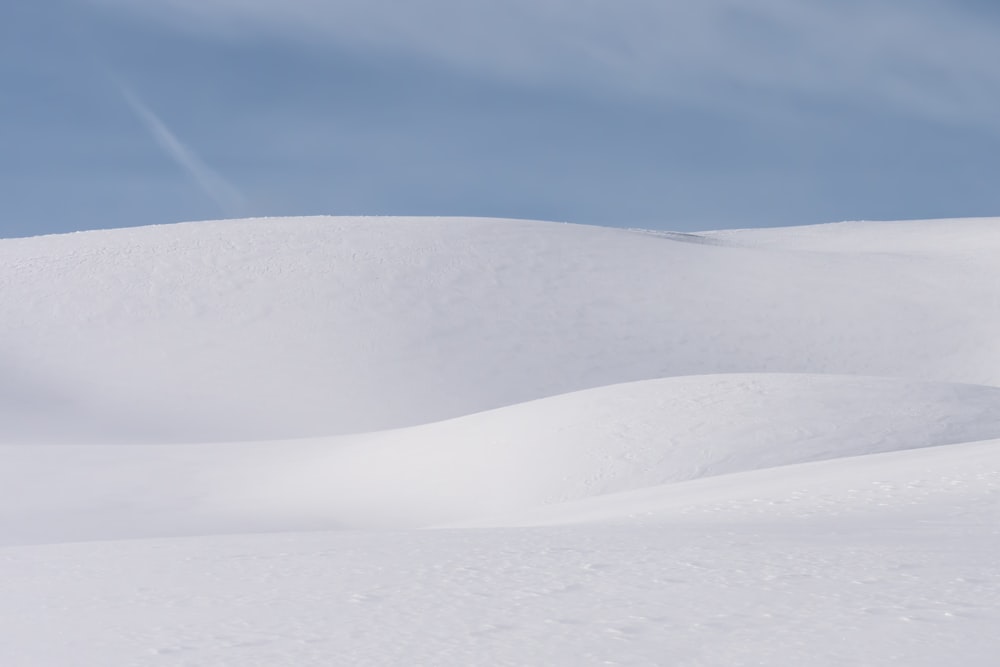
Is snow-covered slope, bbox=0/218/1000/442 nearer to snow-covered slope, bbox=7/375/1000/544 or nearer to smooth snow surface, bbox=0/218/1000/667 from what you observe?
smooth snow surface, bbox=0/218/1000/667

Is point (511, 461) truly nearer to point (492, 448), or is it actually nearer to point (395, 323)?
point (492, 448)

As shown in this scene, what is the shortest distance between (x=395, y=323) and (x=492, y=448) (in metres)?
11.0

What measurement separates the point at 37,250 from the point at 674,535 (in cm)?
2506

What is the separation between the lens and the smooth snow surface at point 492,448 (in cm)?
377

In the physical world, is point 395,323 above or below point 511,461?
above

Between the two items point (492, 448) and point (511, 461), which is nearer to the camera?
point (511, 461)

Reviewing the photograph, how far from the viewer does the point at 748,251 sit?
104 ft

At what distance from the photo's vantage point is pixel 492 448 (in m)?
12.9

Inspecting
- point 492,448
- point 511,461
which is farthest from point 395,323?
point 511,461

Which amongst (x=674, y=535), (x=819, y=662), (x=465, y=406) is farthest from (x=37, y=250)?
(x=819, y=662)

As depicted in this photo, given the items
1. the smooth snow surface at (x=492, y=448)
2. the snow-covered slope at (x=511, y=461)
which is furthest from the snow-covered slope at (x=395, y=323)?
the snow-covered slope at (x=511, y=461)

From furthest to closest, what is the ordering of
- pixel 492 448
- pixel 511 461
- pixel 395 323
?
pixel 395 323
pixel 492 448
pixel 511 461

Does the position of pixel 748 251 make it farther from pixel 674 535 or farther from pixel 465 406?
pixel 674 535

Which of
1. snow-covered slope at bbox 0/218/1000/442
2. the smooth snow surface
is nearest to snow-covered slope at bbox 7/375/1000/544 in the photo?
the smooth snow surface
